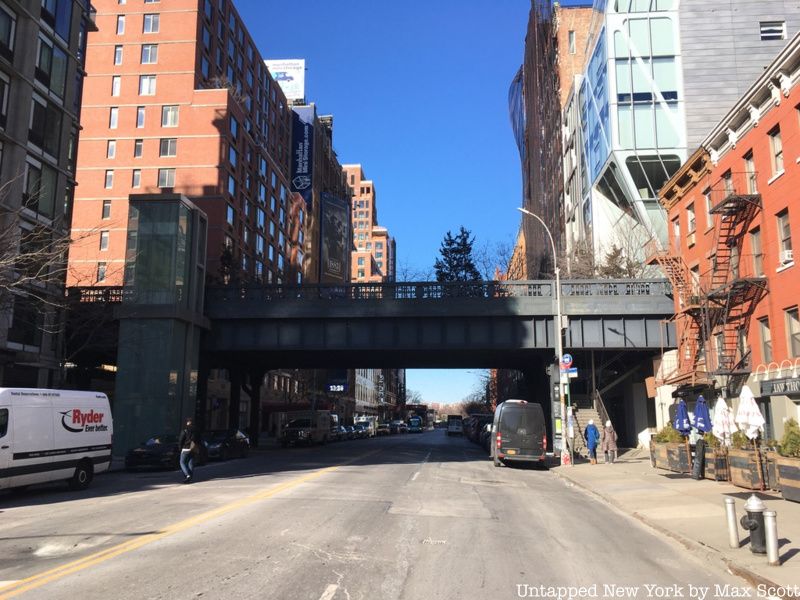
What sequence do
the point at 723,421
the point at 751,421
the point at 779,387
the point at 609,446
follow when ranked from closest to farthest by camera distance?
the point at 751,421 → the point at 723,421 → the point at 779,387 → the point at 609,446

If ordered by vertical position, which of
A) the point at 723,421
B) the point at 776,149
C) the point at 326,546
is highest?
the point at 776,149

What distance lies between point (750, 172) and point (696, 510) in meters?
15.0

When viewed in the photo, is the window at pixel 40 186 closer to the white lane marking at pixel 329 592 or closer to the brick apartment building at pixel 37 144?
the brick apartment building at pixel 37 144

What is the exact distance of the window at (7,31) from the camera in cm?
3054

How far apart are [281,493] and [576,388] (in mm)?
33039

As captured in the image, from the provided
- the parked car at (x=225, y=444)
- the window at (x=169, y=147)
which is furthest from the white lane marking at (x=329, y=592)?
the window at (x=169, y=147)

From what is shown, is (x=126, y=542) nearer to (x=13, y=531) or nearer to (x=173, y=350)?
(x=13, y=531)

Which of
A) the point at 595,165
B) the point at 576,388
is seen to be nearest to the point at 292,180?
the point at 595,165

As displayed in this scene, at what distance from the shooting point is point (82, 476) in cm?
1638

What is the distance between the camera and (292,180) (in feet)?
303

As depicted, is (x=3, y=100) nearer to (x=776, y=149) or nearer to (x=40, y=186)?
(x=40, y=186)

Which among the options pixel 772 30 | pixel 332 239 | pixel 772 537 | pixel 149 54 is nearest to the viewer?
pixel 772 537

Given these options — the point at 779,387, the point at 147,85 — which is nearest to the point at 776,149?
the point at 779,387

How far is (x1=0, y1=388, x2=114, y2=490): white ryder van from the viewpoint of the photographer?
45.4 feet
